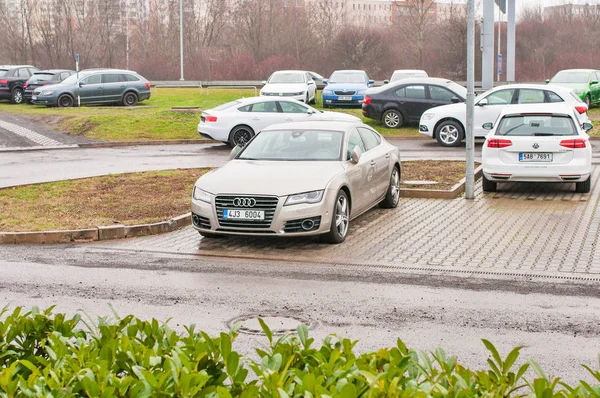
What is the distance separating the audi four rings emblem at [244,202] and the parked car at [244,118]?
43.0ft

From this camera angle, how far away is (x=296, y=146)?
42.1 feet

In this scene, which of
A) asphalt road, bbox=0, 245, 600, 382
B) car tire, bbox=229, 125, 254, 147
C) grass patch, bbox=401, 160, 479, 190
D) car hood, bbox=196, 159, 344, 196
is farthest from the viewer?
car tire, bbox=229, 125, 254, 147

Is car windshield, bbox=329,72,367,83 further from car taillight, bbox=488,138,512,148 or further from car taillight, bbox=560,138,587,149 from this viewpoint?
car taillight, bbox=560,138,587,149

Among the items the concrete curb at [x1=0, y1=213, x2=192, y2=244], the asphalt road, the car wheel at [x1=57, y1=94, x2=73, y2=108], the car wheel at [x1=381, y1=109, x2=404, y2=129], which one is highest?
the car wheel at [x1=57, y1=94, x2=73, y2=108]

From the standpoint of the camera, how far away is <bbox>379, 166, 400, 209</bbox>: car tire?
46.3ft

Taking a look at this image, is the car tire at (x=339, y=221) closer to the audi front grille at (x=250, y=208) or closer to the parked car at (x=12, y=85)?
the audi front grille at (x=250, y=208)

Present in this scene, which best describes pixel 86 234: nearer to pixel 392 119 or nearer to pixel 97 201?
pixel 97 201

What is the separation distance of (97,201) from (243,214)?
15.0ft

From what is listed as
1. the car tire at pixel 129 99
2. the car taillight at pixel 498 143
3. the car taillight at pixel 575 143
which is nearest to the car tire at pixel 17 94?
the car tire at pixel 129 99

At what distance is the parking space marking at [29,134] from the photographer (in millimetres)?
26828

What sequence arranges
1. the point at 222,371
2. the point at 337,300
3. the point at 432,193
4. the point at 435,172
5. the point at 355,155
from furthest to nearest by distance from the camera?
1. the point at 435,172
2. the point at 432,193
3. the point at 355,155
4. the point at 337,300
5. the point at 222,371

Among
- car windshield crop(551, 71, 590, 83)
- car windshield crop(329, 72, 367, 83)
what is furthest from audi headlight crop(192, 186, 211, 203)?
car windshield crop(551, 71, 590, 83)

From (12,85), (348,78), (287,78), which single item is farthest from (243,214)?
(12,85)

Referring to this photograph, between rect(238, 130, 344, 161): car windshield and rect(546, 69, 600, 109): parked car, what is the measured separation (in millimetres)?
21829
